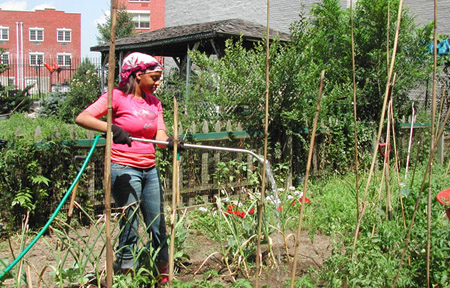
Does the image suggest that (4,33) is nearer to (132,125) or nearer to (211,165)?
(211,165)

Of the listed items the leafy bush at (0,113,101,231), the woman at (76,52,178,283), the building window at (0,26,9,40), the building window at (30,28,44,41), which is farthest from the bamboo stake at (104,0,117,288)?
the building window at (0,26,9,40)

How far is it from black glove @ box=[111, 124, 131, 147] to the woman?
0.12 meters

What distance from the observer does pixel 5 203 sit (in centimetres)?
418

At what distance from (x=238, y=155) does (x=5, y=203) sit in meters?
2.63

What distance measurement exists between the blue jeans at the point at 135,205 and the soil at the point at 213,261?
38 centimetres

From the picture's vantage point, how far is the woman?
2.88 m

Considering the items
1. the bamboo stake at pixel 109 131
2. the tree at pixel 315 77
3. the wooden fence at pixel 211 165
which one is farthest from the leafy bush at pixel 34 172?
the bamboo stake at pixel 109 131

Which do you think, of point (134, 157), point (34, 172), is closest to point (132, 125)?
point (134, 157)

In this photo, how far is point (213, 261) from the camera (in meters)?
3.59

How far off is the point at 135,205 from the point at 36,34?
6189 centimetres

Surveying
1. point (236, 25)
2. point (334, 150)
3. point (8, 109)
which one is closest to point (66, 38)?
point (8, 109)

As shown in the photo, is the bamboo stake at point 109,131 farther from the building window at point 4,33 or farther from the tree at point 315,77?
the building window at point 4,33

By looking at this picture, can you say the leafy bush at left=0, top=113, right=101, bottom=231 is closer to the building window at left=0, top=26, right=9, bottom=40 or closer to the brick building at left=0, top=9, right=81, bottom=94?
the brick building at left=0, top=9, right=81, bottom=94

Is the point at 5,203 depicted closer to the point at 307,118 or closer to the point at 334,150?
the point at 307,118
